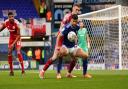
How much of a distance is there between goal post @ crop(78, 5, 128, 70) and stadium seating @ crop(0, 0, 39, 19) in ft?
35.4

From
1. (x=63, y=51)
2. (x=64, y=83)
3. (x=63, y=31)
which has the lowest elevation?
(x=64, y=83)

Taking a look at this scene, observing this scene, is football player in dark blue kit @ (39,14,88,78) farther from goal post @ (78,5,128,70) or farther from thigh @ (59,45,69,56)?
goal post @ (78,5,128,70)

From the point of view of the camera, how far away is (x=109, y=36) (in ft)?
89.1

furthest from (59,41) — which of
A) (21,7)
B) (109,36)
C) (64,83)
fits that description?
(21,7)

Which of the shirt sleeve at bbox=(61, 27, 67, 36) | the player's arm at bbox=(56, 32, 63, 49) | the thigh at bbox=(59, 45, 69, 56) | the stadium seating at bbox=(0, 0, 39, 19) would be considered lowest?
the thigh at bbox=(59, 45, 69, 56)

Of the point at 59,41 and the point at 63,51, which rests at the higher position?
the point at 59,41

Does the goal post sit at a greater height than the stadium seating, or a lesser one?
lesser

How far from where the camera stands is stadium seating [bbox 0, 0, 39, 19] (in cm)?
3825

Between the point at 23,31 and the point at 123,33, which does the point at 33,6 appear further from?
the point at 123,33

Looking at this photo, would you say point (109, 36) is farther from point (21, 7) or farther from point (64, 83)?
point (64, 83)

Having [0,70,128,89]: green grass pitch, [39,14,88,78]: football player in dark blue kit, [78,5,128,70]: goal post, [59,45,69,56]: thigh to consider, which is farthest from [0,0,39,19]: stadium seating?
[0,70,128,89]: green grass pitch

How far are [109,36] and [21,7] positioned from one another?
13.1 metres

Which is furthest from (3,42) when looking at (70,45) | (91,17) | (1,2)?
(70,45)

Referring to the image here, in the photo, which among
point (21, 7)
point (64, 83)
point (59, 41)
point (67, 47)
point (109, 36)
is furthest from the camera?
point (21, 7)
